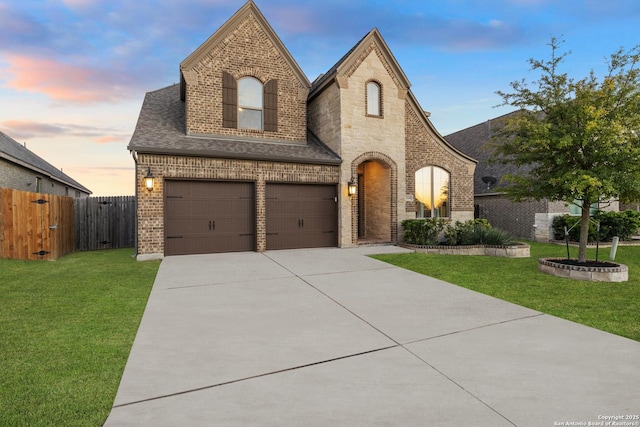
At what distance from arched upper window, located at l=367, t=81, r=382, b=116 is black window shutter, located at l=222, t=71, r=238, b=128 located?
5.28 m

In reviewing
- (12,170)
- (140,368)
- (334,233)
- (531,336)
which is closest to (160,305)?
(140,368)

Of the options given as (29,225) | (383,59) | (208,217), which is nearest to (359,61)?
(383,59)

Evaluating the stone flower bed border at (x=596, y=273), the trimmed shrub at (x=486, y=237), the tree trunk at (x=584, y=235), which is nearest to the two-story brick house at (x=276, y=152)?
the trimmed shrub at (x=486, y=237)


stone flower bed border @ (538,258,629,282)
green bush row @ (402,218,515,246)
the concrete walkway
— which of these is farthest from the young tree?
the concrete walkway

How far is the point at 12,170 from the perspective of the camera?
1394 centimetres

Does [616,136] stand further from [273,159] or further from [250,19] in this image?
[250,19]

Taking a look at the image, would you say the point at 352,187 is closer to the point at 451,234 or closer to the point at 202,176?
the point at 451,234

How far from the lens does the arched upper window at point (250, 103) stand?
1284 centimetres

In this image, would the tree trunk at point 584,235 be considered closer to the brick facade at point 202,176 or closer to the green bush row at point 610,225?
the green bush row at point 610,225

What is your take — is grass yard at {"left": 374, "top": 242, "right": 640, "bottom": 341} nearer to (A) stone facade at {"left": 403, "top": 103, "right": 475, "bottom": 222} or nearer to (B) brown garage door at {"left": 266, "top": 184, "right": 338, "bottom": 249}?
(B) brown garage door at {"left": 266, "top": 184, "right": 338, "bottom": 249}

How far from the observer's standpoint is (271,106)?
13.2m

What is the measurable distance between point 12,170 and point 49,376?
15588mm

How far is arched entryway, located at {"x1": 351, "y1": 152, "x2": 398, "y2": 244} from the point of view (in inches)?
518

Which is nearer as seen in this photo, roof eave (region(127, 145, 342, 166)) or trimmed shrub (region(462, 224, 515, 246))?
roof eave (region(127, 145, 342, 166))
